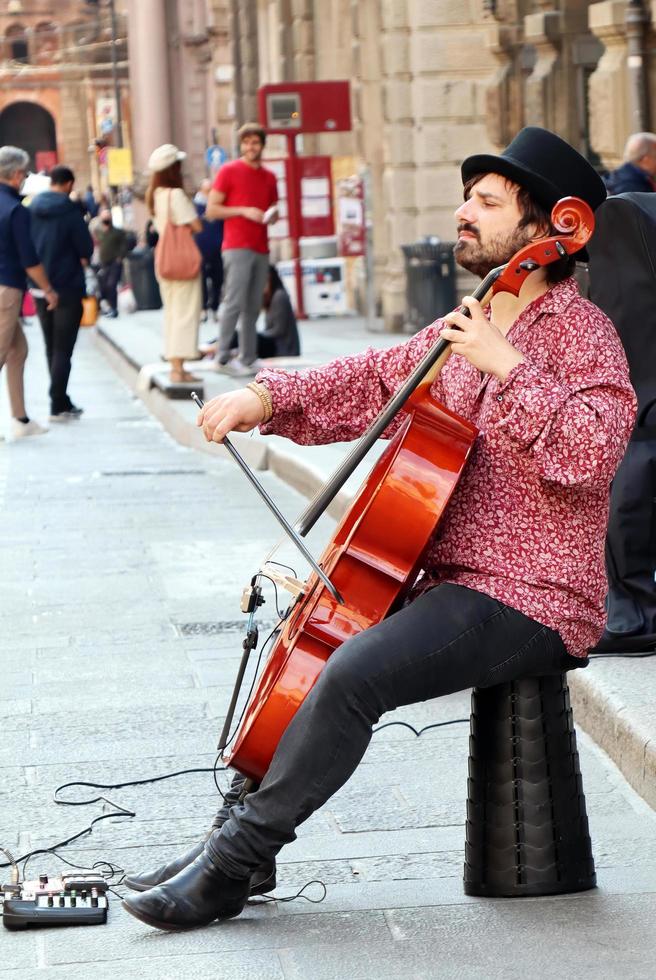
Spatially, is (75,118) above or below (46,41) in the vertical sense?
below

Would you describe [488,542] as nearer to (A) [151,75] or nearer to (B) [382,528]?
(B) [382,528]

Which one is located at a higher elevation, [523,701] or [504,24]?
[504,24]

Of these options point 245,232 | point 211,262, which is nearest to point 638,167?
point 245,232

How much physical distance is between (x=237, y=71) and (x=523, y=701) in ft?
102

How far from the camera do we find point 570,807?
3984mm

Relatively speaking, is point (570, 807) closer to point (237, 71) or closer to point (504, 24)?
point (504, 24)

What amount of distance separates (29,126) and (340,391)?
96.4 m

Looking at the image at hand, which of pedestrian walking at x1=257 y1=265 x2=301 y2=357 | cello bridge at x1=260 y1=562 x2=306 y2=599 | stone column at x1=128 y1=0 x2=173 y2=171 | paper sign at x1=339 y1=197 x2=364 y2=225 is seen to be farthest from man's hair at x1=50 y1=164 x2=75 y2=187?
stone column at x1=128 y1=0 x2=173 y2=171

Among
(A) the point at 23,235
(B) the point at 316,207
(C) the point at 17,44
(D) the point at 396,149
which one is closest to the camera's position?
(A) the point at 23,235

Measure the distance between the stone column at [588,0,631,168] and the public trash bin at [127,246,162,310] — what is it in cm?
1688

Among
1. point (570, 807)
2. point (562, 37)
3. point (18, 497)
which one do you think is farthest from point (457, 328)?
point (562, 37)

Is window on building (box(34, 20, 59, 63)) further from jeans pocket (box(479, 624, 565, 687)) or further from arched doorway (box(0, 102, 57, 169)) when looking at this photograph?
jeans pocket (box(479, 624, 565, 687))

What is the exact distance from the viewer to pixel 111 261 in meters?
30.2

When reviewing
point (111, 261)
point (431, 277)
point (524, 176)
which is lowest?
point (111, 261)
